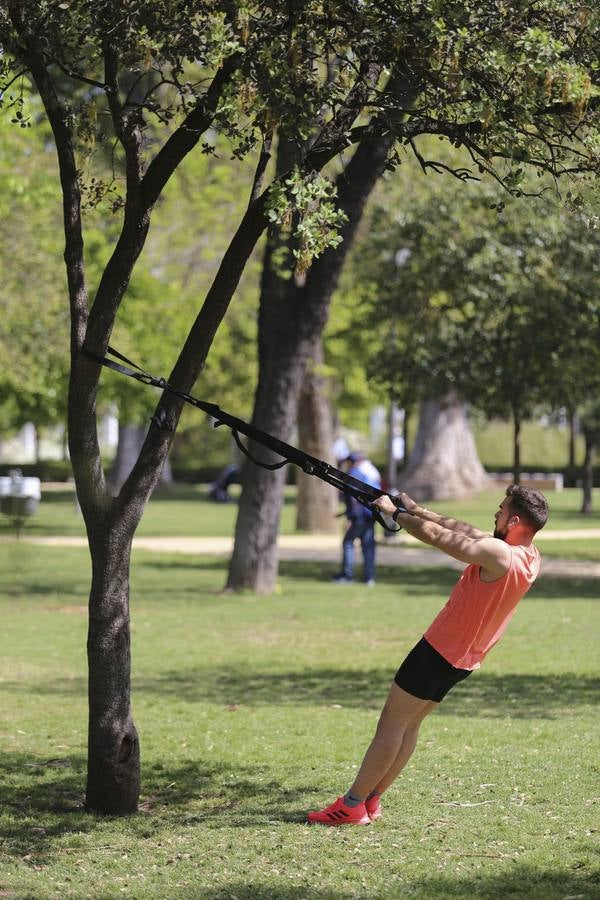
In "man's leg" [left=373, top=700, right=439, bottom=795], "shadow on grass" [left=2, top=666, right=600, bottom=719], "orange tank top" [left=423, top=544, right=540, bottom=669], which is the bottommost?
"shadow on grass" [left=2, top=666, right=600, bottom=719]

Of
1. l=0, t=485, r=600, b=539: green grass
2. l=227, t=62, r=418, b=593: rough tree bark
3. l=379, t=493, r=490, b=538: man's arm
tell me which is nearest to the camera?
l=379, t=493, r=490, b=538: man's arm

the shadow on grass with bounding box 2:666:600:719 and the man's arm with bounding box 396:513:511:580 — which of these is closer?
the man's arm with bounding box 396:513:511:580

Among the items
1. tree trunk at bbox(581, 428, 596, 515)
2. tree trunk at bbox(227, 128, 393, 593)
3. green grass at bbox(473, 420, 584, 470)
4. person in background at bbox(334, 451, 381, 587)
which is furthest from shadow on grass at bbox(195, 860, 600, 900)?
green grass at bbox(473, 420, 584, 470)

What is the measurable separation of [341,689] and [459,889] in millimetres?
5960

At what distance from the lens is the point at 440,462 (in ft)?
153

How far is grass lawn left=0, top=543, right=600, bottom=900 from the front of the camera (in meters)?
5.94

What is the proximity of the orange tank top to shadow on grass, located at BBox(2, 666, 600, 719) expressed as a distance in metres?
3.98

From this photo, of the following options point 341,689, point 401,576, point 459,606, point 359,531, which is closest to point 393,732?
point 459,606

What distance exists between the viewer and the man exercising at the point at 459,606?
6.02 metres

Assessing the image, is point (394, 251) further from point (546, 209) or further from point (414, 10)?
point (414, 10)

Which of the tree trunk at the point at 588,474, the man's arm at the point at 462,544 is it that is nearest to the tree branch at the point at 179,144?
the man's arm at the point at 462,544

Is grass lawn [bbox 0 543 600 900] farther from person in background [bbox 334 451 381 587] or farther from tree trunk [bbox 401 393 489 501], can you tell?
tree trunk [bbox 401 393 489 501]

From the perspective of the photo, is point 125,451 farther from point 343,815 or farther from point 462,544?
point 462,544

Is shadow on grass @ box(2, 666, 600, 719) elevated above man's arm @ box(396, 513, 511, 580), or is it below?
below
